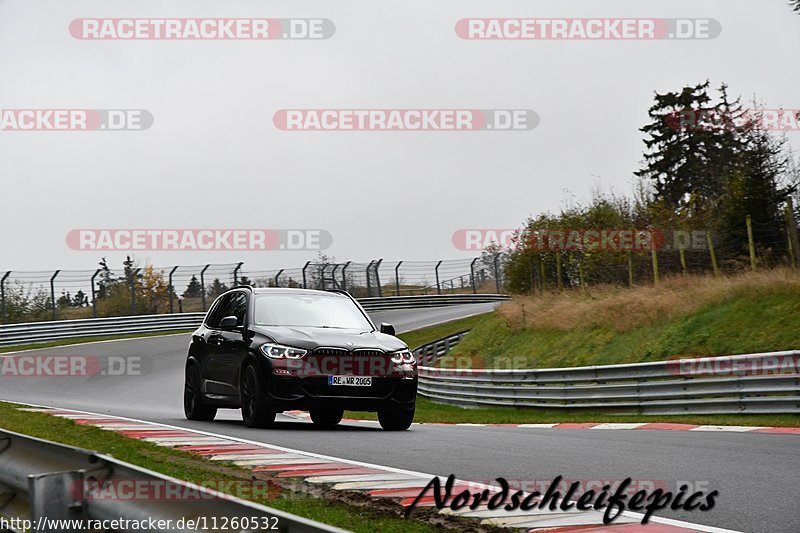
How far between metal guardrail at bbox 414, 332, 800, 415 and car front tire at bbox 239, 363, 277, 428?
7.76m

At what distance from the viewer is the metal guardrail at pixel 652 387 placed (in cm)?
1498

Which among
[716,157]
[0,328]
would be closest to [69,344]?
[0,328]

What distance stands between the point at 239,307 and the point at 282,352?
1690mm

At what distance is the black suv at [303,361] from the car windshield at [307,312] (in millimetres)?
12

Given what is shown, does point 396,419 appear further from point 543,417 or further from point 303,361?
point 543,417

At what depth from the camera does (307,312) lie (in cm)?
1218

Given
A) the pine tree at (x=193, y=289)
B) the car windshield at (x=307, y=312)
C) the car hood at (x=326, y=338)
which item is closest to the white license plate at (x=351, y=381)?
the car hood at (x=326, y=338)

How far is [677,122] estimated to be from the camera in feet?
226

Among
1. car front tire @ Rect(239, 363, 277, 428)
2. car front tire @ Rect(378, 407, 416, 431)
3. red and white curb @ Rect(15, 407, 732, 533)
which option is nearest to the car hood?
car front tire @ Rect(239, 363, 277, 428)

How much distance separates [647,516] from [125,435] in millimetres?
5989

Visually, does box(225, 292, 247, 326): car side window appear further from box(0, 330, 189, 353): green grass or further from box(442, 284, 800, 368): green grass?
box(0, 330, 189, 353): green grass

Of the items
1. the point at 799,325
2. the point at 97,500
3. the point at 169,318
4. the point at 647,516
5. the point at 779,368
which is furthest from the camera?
the point at 169,318

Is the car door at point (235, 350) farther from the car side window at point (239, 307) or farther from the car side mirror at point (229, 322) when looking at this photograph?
the car side mirror at point (229, 322)

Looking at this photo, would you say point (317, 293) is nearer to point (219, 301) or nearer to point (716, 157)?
point (219, 301)
